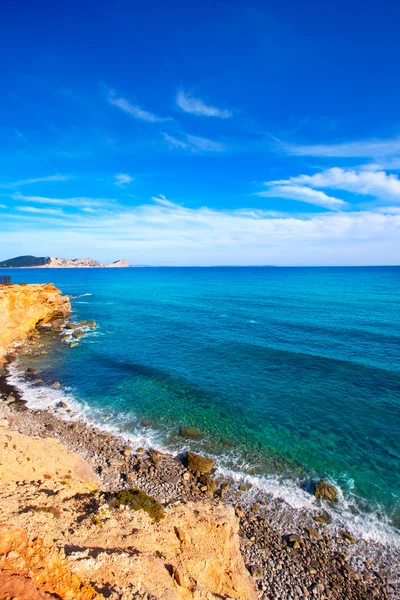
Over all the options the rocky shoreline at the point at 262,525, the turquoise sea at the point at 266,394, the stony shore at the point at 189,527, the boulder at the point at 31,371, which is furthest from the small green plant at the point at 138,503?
the boulder at the point at 31,371

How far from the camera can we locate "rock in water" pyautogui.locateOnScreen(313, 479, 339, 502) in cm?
1975

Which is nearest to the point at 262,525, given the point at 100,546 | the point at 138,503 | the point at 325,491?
the point at 325,491

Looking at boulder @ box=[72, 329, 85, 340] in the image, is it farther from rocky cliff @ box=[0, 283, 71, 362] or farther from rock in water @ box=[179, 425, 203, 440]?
rock in water @ box=[179, 425, 203, 440]

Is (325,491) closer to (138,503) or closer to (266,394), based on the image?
(266,394)

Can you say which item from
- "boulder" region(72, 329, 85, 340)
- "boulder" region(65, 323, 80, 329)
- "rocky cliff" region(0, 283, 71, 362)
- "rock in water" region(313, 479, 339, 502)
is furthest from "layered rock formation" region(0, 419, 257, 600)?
"boulder" region(65, 323, 80, 329)

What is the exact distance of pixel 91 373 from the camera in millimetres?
39188

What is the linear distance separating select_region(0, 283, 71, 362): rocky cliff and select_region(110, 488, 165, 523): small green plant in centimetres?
3716

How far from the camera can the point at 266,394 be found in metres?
32.8

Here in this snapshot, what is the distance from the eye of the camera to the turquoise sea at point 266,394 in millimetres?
22375

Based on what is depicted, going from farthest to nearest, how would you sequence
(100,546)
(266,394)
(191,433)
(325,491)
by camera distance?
(266,394) → (191,433) → (325,491) → (100,546)

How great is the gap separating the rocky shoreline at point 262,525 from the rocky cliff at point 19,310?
25.6 metres

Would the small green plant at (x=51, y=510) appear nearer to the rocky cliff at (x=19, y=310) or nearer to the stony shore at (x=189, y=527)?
the stony shore at (x=189, y=527)

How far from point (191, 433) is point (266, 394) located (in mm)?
10727

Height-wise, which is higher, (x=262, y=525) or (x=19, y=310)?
(x=19, y=310)
